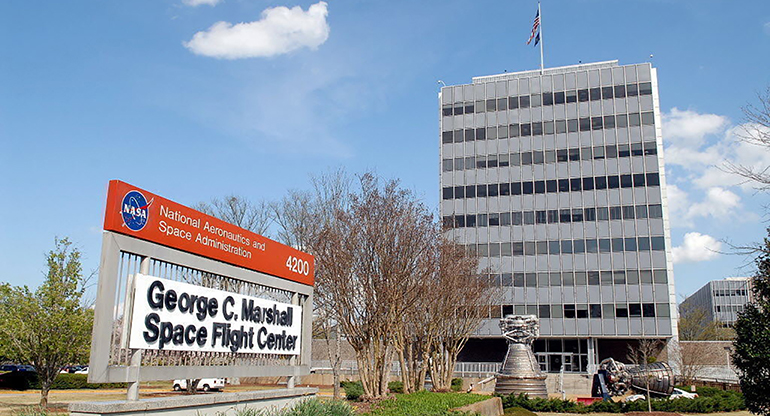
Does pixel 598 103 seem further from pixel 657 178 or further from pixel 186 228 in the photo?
pixel 186 228

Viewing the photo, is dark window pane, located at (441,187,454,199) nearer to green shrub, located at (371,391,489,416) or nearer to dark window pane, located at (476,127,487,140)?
dark window pane, located at (476,127,487,140)

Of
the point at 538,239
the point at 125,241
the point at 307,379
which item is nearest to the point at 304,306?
the point at 125,241

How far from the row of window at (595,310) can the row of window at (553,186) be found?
11.3 meters

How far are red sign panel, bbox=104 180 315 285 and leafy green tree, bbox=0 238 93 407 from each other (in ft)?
39.3

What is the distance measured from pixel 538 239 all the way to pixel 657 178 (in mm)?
12394

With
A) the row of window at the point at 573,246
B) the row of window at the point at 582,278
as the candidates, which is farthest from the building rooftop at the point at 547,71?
the row of window at the point at 582,278

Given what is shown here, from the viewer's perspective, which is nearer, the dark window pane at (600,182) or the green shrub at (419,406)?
the green shrub at (419,406)

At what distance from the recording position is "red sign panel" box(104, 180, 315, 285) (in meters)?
9.42

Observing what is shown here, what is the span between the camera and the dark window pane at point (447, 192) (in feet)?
211

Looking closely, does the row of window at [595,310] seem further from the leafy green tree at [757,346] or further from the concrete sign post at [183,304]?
the concrete sign post at [183,304]

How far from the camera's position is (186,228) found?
431 inches

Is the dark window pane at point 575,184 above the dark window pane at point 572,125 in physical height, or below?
below

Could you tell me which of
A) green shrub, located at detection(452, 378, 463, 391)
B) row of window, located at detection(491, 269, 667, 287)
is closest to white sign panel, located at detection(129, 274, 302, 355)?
green shrub, located at detection(452, 378, 463, 391)

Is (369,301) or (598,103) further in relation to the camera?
(598,103)
